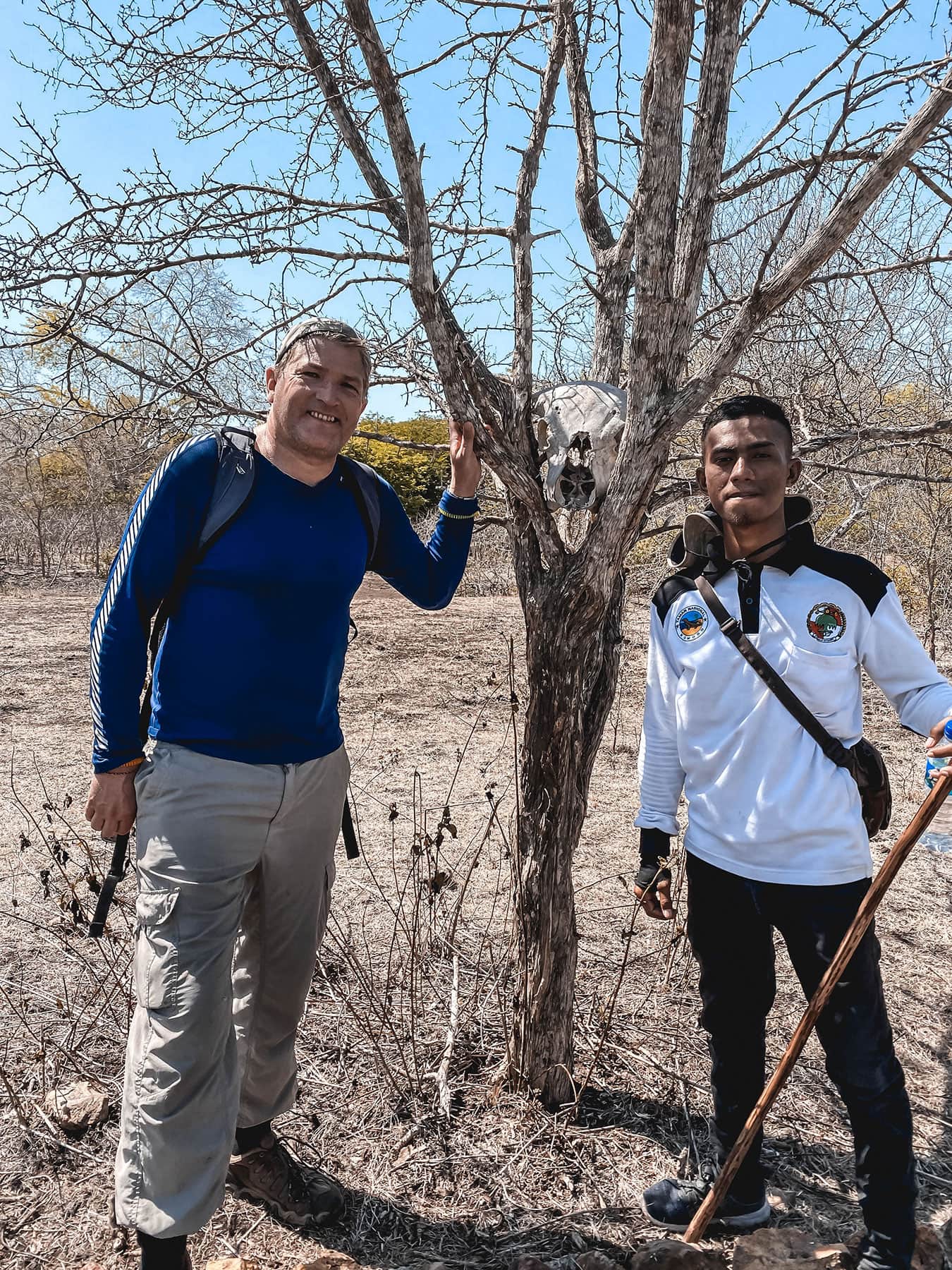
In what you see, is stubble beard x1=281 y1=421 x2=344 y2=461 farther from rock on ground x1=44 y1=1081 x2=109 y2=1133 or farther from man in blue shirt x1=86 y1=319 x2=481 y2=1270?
rock on ground x1=44 y1=1081 x2=109 y2=1133

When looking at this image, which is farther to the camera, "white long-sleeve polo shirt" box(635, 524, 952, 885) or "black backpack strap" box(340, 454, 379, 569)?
"black backpack strap" box(340, 454, 379, 569)

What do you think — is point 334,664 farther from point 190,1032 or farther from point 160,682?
point 190,1032

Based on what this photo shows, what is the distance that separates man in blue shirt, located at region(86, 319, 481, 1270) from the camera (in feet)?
6.18

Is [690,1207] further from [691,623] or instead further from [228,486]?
[228,486]

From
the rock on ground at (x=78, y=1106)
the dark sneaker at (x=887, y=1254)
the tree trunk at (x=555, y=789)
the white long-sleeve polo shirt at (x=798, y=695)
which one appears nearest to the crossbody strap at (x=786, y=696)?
the white long-sleeve polo shirt at (x=798, y=695)

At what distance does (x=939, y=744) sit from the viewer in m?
1.84

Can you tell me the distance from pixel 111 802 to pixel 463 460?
3.83 ft

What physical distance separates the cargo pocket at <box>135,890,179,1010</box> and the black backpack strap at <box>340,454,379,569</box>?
951 millimetres

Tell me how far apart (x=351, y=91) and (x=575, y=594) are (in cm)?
155

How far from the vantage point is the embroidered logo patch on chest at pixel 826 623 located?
6.40ft

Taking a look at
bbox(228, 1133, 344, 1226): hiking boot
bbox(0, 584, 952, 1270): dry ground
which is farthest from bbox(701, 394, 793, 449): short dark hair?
bbox(228, 1133, 344, 1226): hiking boot

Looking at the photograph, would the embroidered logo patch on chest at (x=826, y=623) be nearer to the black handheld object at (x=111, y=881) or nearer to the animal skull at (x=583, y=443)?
the animal skull at (x=583, y=443)

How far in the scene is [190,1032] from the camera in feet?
6.20

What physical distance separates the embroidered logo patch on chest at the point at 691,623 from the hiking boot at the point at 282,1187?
170 centimetres
